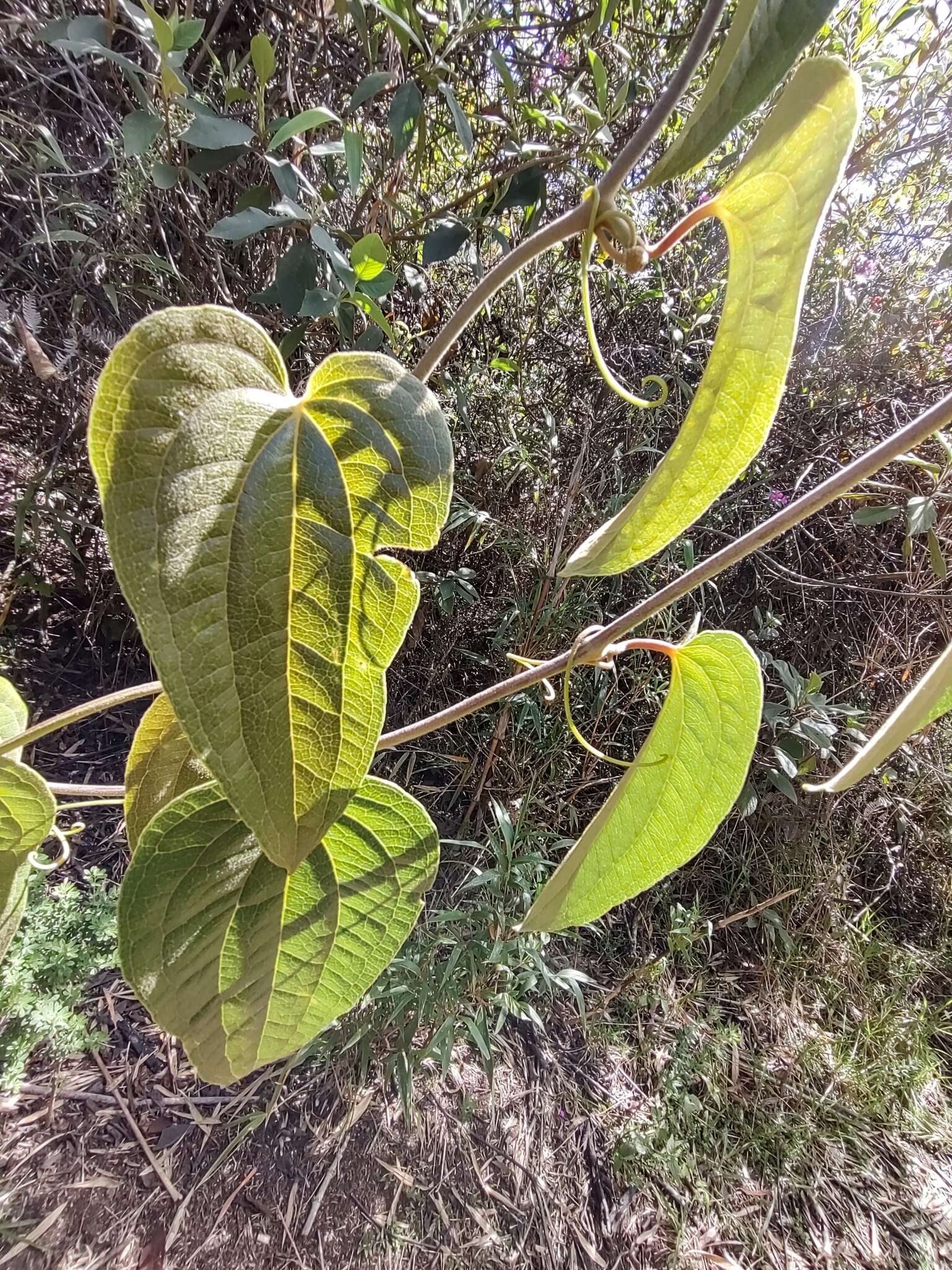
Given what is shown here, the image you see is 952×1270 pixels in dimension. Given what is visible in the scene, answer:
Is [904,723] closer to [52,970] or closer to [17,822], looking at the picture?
[17,822]

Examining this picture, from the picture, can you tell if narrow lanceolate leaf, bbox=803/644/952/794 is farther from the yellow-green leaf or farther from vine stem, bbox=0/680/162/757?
the yellow-green leaf

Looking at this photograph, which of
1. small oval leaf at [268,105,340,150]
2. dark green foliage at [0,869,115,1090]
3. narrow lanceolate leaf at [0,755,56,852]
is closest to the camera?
narrow lanceolate leaf at [0,755,56,852]

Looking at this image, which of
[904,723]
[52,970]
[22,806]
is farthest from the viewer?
[52,970]

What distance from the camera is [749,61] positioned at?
0.18 meters

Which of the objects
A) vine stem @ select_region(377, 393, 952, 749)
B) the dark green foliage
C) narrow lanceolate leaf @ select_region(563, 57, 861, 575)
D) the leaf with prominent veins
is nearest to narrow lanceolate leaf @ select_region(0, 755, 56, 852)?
the leaf with prominent veins

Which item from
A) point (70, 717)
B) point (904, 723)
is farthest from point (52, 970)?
point (904, 723)

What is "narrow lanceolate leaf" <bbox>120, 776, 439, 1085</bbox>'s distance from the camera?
24 cm

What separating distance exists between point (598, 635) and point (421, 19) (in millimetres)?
696

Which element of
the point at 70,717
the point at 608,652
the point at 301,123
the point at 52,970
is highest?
the point at 301,123

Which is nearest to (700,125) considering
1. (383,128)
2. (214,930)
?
(214,930)

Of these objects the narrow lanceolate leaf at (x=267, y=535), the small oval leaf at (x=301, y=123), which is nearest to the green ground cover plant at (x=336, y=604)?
the narrow lanceolate leaf at (x=267, y=535)

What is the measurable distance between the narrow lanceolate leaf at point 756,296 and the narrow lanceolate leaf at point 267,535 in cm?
7

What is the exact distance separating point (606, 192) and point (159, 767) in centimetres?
30

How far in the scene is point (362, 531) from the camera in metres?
0.21
